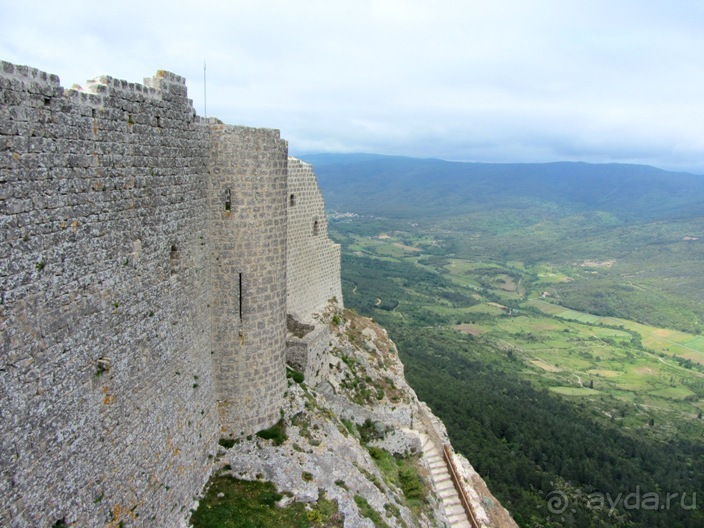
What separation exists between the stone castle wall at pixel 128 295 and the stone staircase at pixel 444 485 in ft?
33.5

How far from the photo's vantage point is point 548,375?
10488 centimetres

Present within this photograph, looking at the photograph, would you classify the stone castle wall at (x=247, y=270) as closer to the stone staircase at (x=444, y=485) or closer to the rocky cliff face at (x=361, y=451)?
the rocky cliff face at (x=361, y=451)

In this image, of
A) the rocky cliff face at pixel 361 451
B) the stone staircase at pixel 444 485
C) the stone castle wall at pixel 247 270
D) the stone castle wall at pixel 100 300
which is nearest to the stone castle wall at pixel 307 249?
the rocky cliff face at pixel 361 451

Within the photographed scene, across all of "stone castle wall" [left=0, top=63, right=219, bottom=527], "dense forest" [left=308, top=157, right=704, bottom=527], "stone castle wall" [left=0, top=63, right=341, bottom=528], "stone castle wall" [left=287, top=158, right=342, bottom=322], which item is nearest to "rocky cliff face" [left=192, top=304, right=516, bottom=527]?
"stone castle wall" [left=0, top=63, right=341, bottom=528]

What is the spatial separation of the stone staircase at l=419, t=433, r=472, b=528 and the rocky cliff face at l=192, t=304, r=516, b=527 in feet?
0.16

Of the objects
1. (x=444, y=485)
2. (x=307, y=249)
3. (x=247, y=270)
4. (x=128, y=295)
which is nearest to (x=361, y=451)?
(x=444, y=485)

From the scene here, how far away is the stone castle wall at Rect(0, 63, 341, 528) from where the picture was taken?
750cm

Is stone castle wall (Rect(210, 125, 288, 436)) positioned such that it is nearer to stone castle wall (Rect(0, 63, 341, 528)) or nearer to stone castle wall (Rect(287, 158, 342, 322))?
stone castle wall (Rect(0, 63, 341, 528))

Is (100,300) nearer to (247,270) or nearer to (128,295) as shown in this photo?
(128,295)

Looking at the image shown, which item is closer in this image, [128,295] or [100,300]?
[100,300]

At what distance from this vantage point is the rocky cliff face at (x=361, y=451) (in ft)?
48.4

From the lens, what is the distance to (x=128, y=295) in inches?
402

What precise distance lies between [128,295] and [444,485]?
1777 centimetres

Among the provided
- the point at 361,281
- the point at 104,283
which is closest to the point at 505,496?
the point at 104,283
